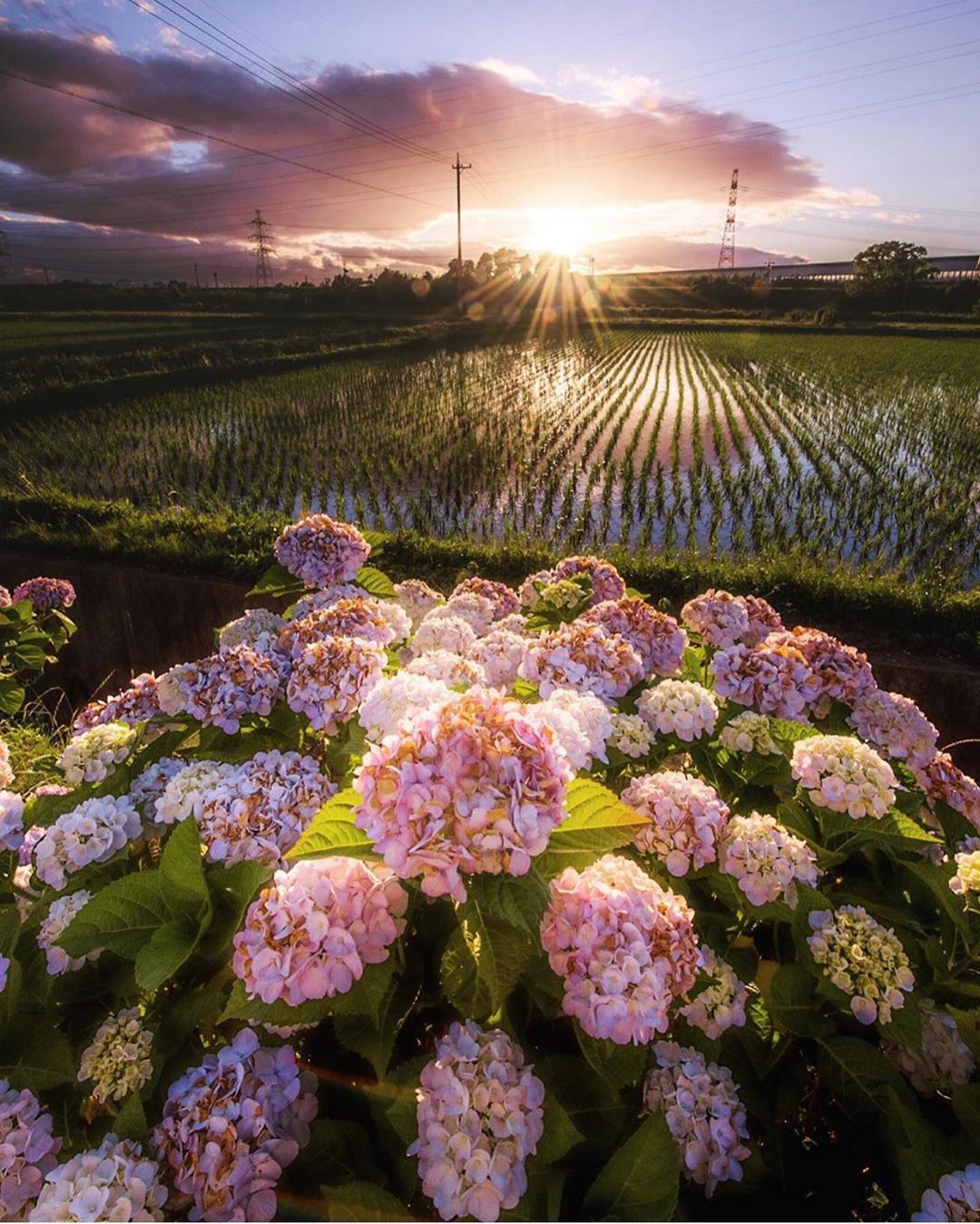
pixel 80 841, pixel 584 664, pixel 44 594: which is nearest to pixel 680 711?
pixel 584 664

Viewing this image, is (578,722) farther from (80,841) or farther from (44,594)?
(44,594)

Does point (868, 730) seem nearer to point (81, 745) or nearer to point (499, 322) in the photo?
point (81, 745)

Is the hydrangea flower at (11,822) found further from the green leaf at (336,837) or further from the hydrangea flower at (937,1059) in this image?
the hydrangea flower at (937,1059)

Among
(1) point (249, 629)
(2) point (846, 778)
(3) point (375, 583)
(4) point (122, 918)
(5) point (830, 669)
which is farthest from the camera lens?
(3) point (375, 583)

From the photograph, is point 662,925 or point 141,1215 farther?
point 662,925

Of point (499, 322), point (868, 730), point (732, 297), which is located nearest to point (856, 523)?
point (868, 730)

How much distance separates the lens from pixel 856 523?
989cm

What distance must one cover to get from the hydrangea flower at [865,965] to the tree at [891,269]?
79.4 metres

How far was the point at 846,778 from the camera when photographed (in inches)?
65.9

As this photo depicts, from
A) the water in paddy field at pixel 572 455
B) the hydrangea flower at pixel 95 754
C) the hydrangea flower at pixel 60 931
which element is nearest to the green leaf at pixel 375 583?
the hydrangea flower at pixel 95 754

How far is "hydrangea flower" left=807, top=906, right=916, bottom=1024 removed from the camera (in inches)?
55.1

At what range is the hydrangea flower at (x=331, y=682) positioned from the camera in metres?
1.86

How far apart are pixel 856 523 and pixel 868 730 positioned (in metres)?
8.93

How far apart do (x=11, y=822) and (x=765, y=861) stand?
76.8 inches
